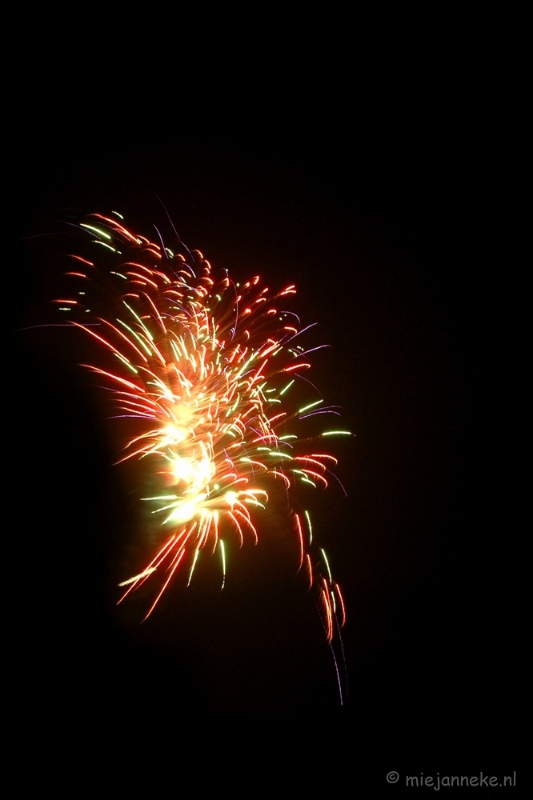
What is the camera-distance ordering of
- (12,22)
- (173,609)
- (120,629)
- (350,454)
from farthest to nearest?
(350,454)
(12,22)
(173,609)
(120,629)

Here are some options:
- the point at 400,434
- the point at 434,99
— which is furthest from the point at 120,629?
the point at 434,99

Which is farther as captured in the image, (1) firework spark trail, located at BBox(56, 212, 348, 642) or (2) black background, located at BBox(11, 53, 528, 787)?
(1) firework spark trail, located at BBox(56, 212, 348, 642)

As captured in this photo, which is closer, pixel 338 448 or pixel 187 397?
pixel 187 397

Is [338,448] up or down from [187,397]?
down

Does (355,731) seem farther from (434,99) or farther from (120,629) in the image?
(434,99)
